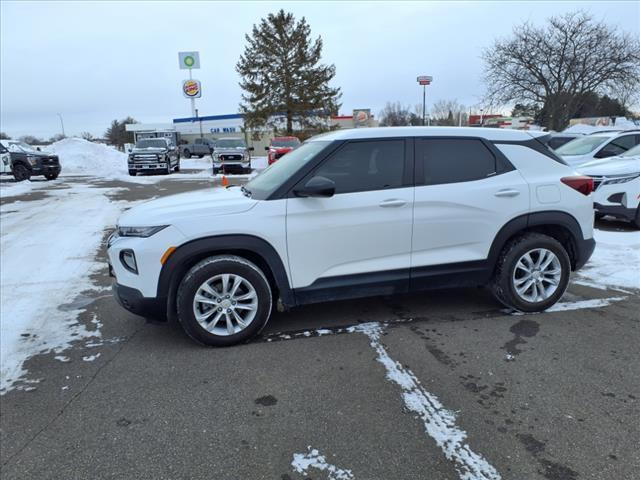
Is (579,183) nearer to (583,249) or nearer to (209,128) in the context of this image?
(583,249)

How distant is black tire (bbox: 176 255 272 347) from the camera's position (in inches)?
148

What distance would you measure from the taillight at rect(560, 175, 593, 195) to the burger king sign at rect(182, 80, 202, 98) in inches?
2025

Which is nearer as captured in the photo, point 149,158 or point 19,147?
point 19,147

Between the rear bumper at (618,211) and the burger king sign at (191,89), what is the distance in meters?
48.9

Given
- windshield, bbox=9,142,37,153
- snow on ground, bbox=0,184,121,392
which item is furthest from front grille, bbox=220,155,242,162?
snow on ground, bbox=0,184,121,392

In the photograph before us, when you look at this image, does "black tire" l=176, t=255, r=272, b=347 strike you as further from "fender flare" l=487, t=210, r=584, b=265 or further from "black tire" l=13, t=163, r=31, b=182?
"black tire" l=13, t=163, r=31, b=182

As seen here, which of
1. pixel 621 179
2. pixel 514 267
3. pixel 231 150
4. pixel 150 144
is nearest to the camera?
pixel 514 267

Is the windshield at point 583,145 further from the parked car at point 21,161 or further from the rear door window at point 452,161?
the parked car at point 21,161

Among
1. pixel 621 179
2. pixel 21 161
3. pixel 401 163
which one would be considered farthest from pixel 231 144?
pixel 401 163

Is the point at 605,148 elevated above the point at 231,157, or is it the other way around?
the point at 605,148

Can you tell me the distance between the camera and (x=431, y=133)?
14.3ft

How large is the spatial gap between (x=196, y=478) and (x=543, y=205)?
3.76 metres

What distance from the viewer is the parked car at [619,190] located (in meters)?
8.10

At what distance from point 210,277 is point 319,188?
45.0 inches
